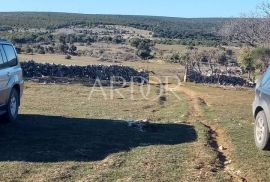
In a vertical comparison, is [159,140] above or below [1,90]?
below

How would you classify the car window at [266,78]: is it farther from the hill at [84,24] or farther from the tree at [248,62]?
the hill at [84,24]

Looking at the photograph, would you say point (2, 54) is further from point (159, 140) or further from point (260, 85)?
point (260, 85)

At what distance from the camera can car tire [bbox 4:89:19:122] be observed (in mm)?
11430

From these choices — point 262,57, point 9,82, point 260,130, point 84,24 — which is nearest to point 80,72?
point 262,57

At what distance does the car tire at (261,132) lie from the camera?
29.9 ft

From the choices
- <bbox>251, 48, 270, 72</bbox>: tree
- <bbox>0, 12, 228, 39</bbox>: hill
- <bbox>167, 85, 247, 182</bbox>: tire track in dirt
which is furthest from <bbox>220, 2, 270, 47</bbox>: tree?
<bbox>0, 12, 228, 39</bbox>: hill

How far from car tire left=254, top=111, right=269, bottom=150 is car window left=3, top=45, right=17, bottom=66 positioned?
5101 millimetres

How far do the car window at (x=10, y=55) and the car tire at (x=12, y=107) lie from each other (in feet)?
1.90

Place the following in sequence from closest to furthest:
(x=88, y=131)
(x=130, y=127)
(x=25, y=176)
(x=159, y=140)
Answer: (x=25, y=176) < (x=159, y=140) < (x=88, y=131) < (x=130, y=127)

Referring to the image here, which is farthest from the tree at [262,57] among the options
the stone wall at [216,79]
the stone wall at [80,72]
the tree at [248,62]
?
the stone wall at [80,72]

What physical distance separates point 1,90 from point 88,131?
1.81 meters

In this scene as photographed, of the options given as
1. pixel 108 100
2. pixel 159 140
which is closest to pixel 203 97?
pixel 108 100

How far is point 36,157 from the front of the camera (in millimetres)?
8211

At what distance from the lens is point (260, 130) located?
31.0 ft
